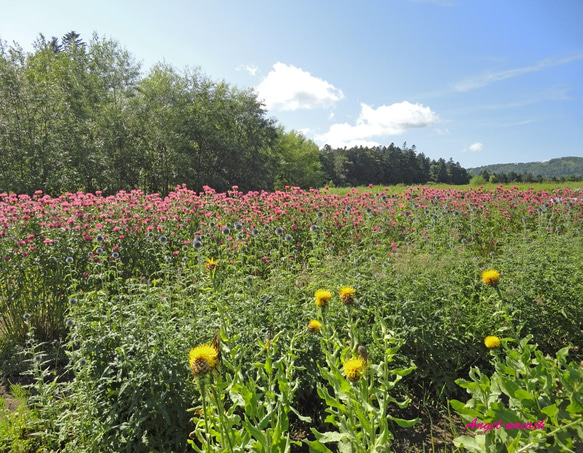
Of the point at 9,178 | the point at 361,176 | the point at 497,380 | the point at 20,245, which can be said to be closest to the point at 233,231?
the point at 20,245

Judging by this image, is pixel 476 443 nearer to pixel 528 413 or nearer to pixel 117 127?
pixel 528 413

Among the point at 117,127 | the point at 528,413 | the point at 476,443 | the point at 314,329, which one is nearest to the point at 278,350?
the point at 314,329

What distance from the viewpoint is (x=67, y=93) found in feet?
42.2

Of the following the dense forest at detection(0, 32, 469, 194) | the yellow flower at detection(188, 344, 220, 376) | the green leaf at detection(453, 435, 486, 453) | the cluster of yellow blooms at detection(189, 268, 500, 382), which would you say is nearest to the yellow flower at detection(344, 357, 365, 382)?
the cluster of yellow blooms at detection(189, 268, 500, 382)

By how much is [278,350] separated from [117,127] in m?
13.8

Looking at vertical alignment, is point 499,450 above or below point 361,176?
below

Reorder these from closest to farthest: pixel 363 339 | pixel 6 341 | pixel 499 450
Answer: pixel 499 450
pixel 363 339
pixel 6 341

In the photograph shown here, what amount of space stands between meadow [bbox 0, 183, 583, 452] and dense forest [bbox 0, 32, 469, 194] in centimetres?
755

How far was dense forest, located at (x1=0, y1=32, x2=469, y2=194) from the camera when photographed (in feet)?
34.1

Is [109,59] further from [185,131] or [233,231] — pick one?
[233,231]

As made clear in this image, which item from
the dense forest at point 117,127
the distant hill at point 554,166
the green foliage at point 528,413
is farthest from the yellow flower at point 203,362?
the distant hill at point 554,166

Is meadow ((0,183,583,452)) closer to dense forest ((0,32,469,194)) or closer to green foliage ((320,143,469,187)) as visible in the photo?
dense forest ((0,32,469,194))

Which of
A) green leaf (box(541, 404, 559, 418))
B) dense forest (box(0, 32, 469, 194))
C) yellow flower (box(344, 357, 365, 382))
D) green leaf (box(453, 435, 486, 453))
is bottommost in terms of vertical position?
green leaf (box(453, 435, 486, 453))

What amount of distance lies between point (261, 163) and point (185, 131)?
4.27m
